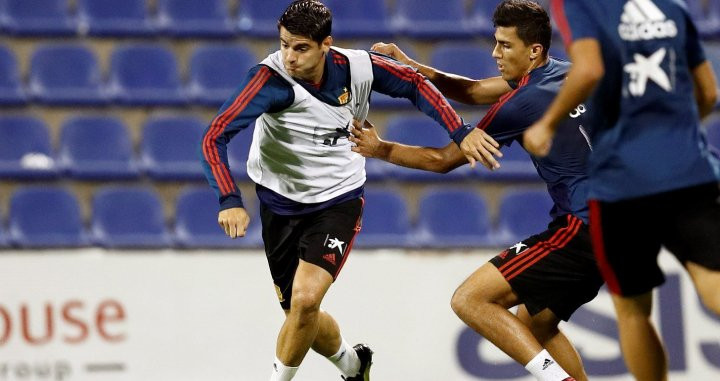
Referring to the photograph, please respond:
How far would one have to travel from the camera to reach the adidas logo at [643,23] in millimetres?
3029

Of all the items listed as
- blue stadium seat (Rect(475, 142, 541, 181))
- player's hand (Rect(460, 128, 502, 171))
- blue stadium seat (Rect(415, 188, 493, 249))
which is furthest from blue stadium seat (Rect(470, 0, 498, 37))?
player's hand (Rect(460, 128, 502, 171))

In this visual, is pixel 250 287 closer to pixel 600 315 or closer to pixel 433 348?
pixel 433 348

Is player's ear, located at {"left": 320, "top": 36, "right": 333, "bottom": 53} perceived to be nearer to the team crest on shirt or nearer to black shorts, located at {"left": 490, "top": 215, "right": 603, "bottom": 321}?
the team crest on shirt

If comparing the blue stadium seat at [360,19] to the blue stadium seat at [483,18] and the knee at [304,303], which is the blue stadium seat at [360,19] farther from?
the knee at [304,303]

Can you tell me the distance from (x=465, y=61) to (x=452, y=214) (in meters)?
1.10

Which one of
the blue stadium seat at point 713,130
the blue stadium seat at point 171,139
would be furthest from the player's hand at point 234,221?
the blue stadium seat at point 713,130

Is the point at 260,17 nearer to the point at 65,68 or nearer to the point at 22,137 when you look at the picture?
the point at 65,68

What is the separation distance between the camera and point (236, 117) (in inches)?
165

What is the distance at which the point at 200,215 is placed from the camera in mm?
6895

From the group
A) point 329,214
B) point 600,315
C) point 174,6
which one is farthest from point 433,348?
point 174,6

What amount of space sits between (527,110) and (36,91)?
13.4 ft

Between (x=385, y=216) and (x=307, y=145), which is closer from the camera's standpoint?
(x=307, y=145)

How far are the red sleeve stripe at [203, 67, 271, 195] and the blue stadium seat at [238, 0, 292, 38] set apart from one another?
3.05 m

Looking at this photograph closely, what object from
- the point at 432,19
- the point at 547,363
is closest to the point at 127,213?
the point at 432,19
